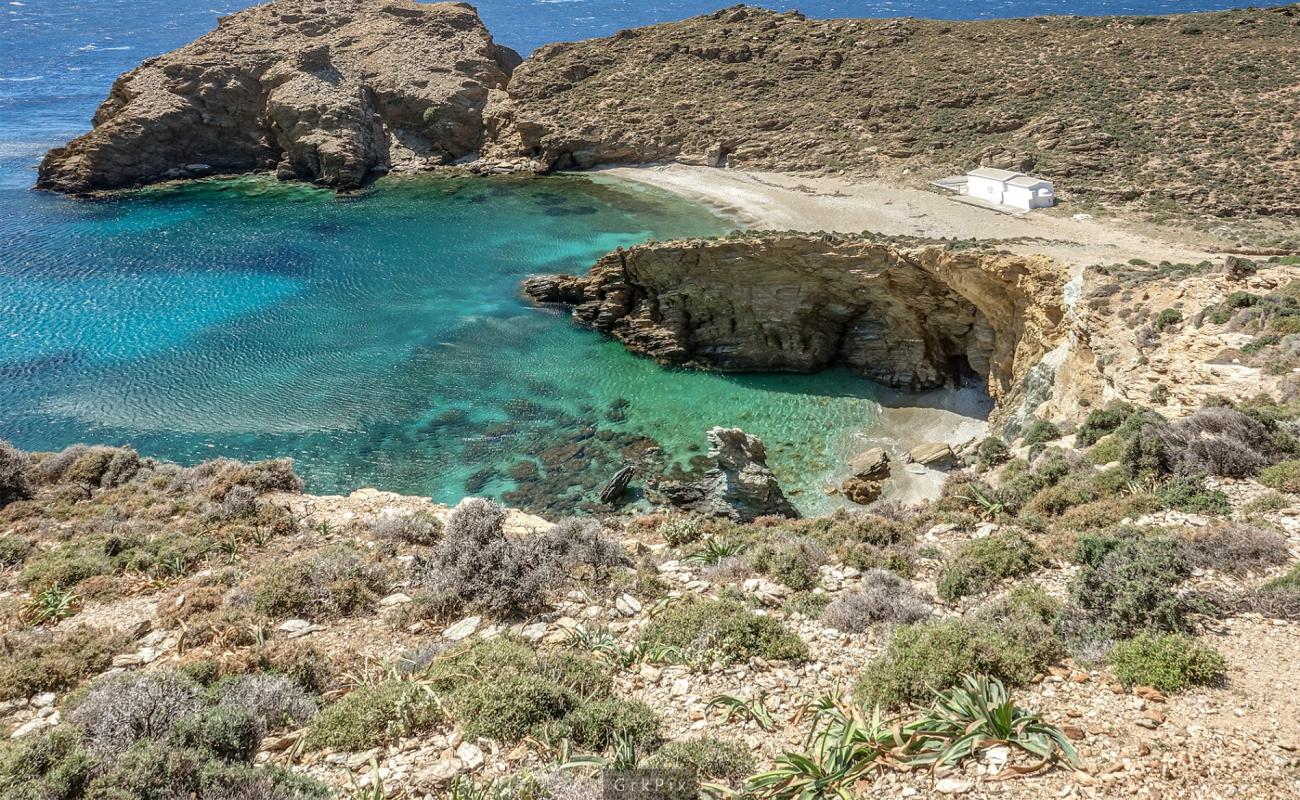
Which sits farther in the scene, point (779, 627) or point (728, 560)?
point (728, 560)

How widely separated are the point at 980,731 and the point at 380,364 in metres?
30.9

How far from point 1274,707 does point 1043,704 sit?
180 centimetres

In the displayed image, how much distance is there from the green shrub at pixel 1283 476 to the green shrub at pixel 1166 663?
17.7ft

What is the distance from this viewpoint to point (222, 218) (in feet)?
177

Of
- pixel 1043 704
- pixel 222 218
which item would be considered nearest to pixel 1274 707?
pixel 1043 704

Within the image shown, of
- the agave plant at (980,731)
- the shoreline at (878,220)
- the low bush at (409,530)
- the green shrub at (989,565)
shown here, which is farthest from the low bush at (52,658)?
the shoreline at (878,220)

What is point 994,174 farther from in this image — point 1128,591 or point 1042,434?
point 1128,591

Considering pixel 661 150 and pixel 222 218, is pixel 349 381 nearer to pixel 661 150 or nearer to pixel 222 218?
pixel 222 218

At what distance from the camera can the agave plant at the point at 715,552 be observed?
11.7 m

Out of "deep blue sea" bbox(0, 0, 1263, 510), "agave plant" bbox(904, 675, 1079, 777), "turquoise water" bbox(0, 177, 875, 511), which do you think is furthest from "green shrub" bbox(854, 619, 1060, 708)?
"turquoise water" bbox(0, 177, 875, 511)

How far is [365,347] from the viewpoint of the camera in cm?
3409

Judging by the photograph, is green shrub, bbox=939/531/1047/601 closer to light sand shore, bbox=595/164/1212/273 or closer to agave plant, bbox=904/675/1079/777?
agave plant, bbox=904/675/1079/777

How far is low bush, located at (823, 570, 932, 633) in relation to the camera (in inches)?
346

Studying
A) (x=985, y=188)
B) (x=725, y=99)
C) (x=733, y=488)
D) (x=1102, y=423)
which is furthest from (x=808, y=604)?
(x=725, y=99)
